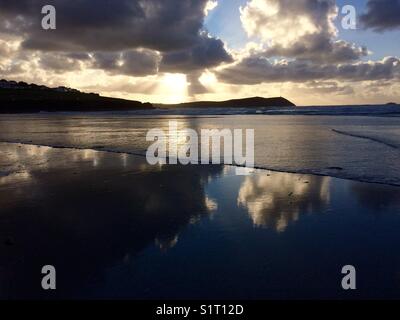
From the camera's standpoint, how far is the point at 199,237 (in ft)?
21.9

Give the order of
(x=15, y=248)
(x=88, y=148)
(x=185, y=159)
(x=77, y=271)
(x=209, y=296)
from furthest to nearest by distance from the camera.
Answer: (x=88, y=148), (x=185, y=159), (x=15, y=248), (x=77, y=271), (x=209, y=296)

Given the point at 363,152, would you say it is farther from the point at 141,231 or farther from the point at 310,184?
the point at 141,231

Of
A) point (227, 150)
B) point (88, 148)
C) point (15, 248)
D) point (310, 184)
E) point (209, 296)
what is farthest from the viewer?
point (88, 148)

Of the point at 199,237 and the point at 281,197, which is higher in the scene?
the point at 281,197

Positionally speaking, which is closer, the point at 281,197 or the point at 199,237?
the point at 199,237

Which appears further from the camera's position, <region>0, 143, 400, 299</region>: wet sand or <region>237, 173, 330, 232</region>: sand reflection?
<region>237, 173, 330, 232</region>: sand reflection

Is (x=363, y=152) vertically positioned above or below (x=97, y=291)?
above

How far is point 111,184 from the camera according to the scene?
11039 millimetres

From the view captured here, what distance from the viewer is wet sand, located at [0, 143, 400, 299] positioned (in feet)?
16.4

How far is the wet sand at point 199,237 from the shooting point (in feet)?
16.4

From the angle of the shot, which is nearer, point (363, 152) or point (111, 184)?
point (111, 184)

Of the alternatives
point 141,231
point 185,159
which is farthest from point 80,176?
point 141,231

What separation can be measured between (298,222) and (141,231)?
328cm

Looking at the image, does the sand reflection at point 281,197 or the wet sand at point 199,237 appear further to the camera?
the sand reflection at point 281,197
